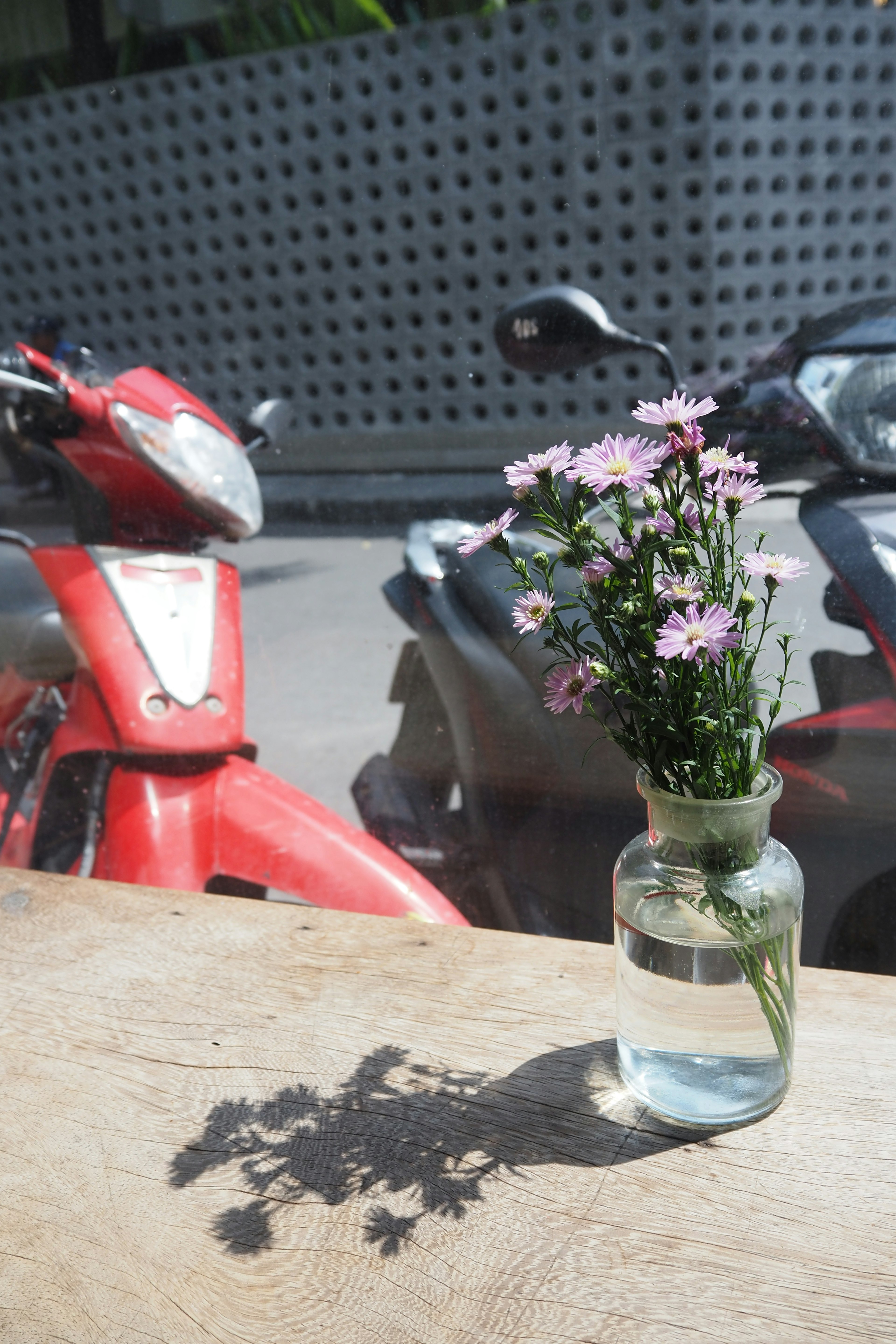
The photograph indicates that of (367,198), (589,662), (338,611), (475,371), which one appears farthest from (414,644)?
(589,662)

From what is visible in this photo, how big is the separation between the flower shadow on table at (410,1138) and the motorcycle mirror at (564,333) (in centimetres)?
56

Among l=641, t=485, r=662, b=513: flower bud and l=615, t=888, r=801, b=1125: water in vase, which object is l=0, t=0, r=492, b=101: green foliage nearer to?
l=641, t=485, r=662, b=513: flower bud

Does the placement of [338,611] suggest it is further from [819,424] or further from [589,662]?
[589,662]

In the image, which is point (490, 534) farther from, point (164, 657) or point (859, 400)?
point (164, 657)

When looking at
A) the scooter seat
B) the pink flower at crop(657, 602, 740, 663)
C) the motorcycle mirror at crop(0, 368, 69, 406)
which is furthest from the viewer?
the scooter seat

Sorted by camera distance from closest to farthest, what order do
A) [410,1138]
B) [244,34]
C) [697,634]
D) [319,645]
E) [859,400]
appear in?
1. [697,634]
2. [410,1138]
3. [859,400]
4. [244,34]
5. [319,645]

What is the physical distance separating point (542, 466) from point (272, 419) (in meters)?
0.61

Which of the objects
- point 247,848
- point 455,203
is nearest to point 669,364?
point 455,203

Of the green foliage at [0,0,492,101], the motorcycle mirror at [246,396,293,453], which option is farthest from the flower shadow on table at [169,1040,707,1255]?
the green foliage at [0,0,492,101]

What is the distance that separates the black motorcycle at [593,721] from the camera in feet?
2.84

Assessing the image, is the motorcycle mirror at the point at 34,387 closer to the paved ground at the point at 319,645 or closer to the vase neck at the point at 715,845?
the paved ground at the point at 319,645

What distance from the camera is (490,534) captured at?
52 centimetres

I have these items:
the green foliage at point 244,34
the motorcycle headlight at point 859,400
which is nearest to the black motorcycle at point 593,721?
the motorcycle headlight at point 859,400

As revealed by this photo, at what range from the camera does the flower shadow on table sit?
54cm
